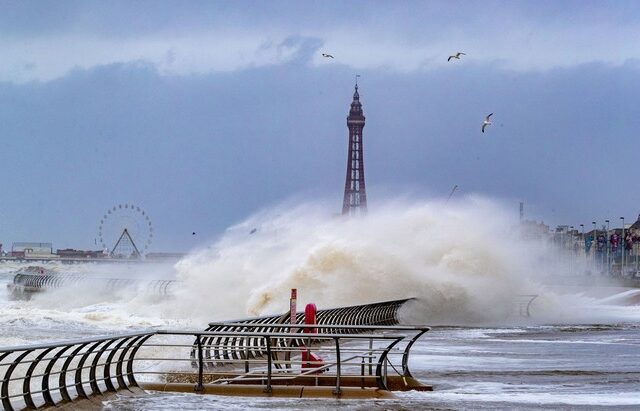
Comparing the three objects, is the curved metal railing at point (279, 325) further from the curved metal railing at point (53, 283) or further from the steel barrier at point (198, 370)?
the curved metal railing at point (53, 283)

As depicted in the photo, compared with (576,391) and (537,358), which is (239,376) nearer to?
(576,391)

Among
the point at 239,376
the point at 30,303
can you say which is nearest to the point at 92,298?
the point at 30,303

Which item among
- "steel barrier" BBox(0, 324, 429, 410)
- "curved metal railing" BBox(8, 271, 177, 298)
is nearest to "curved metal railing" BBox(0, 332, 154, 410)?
"steel barrier" BBox(0, 324, 429, 410)

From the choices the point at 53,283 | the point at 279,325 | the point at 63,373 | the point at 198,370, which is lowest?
the point at 198,370

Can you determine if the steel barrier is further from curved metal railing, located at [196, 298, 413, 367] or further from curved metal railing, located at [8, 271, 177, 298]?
curved metal railing, located at [8, 271, 177, 298]

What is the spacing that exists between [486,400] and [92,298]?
76.3 metres

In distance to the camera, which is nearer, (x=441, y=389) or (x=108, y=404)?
(x=108, y=404)

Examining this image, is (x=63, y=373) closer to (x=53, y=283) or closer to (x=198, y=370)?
(x=198, y=370)

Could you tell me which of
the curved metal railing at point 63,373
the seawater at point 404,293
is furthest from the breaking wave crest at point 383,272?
the curved metal railing at point 63,373

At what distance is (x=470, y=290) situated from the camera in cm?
6197

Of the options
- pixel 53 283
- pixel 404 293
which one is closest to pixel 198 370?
pixel 404 293

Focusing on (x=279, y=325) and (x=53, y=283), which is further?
(x=53, y=283)

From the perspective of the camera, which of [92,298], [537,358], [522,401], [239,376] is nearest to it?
[522,401]

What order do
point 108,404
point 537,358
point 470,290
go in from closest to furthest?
point 108,404
point 537,358
point 470,290
